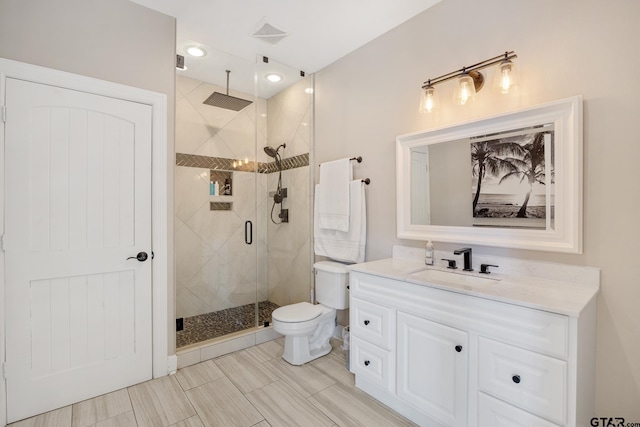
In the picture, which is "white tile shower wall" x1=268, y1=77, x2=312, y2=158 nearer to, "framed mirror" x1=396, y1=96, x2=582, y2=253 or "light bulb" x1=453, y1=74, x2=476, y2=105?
"framed mirror" x1=396, y1=96, x2=582, y2=253

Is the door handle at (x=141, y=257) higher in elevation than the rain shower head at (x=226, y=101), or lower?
lower

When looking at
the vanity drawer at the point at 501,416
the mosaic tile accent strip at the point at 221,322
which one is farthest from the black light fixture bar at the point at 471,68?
the mosaic tile accent strip at the point at 221,322

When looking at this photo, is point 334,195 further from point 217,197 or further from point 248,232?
point 217,197

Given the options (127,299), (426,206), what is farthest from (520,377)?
(127,299)

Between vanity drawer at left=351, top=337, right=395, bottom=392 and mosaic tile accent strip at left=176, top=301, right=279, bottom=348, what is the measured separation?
122cm

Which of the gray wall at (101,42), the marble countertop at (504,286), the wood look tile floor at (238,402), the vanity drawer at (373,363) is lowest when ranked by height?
the wood look tile floor at (238,402)

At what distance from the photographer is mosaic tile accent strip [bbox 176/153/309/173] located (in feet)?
10.7

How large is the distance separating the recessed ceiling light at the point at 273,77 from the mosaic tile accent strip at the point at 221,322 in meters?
2.31

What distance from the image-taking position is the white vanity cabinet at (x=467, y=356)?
126cm

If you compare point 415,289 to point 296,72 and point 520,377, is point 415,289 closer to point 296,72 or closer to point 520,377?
point 520,377

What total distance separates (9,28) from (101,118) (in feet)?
2.03

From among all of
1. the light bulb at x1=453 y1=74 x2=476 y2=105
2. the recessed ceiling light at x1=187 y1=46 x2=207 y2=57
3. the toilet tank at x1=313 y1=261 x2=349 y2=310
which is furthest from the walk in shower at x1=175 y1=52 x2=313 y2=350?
the light bulb at x1=453 y1=74 x2=476 y2=105

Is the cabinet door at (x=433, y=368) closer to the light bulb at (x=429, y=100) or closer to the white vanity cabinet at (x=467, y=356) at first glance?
the white vanity cabinet at (x=467, y=356)

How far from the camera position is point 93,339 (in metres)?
2.07
